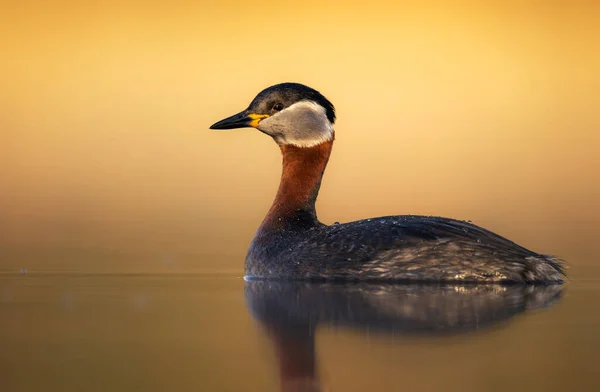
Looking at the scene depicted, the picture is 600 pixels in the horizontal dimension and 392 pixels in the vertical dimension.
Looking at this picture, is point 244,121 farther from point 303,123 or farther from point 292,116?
point 303,123

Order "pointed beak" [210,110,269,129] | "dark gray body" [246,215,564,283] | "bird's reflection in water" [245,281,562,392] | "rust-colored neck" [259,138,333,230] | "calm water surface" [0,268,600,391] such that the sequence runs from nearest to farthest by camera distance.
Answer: "calm water surface" [0,268,600,391]
"bird's reflection in water" [245,281,562,392]
"dark gray body" [246,215,564,283]
"rust-colored neck" [259,138,333,230]
"pointed beak" [210,110,269,129]

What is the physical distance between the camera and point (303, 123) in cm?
1074

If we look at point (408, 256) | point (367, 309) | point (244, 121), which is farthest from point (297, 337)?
point (244, 121)

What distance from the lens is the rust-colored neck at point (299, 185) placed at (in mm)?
10492

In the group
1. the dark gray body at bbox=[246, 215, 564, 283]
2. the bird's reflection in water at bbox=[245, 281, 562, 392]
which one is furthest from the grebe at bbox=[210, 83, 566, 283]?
the bird's reflection in water at bbox=[245, 281, 562, 392]

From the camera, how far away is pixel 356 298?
773 centimetres

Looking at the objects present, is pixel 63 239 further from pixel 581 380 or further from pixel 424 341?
pixel 581 380

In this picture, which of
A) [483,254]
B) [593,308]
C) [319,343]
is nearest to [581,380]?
[319,343]

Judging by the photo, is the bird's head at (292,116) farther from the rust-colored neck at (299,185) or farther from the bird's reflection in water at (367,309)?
the bird's reflection in water at (367,309)

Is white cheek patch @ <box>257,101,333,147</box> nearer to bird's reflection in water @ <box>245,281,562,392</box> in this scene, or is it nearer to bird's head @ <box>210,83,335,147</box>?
bird's head @ <box>210,83,335,147</box>

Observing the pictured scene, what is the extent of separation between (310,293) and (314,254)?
1258 millimetres

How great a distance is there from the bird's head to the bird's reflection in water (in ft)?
6.48

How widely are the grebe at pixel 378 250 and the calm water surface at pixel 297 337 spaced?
1.27ft

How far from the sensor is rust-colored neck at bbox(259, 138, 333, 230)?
1049 cm
